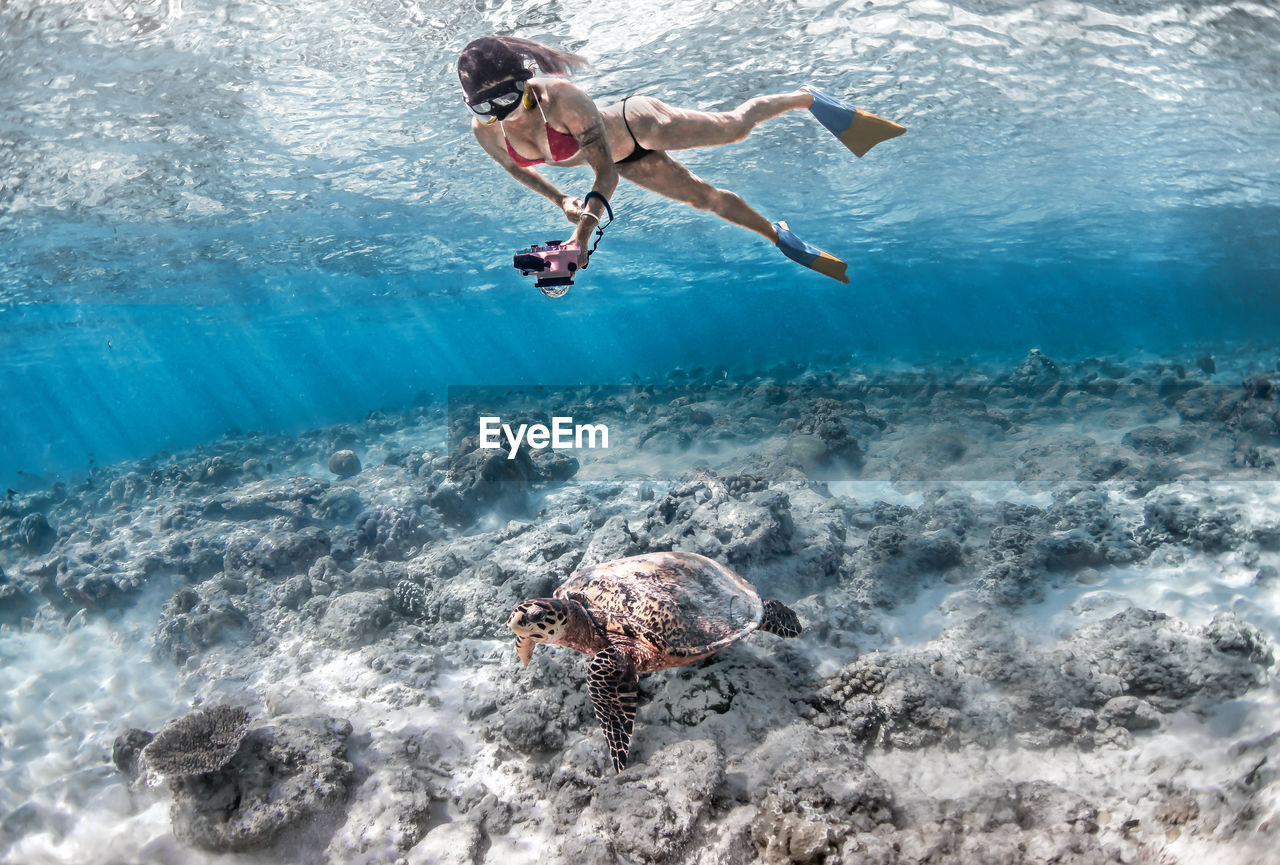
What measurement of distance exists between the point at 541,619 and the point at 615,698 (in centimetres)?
76

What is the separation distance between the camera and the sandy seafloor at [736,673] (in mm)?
3434

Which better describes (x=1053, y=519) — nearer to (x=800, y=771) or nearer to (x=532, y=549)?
(x=800, y=771)

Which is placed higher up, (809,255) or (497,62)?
(497,62)

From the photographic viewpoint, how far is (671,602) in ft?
14.4

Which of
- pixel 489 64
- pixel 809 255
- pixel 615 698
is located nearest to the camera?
pixel 489 64

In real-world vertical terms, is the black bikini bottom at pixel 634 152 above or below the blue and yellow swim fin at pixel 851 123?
below

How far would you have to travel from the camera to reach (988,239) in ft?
92.4

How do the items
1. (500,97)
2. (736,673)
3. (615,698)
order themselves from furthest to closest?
(736,673) → (615,698) → (500,97)

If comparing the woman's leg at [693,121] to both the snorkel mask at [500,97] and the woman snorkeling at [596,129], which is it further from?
the snorkel mask at [500,97]

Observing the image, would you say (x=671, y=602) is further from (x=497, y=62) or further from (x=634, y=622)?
(x=497, y=62)

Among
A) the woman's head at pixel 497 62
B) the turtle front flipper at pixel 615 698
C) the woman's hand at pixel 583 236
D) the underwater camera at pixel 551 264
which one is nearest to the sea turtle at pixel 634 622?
the turtle front flipper at pixel 615 698

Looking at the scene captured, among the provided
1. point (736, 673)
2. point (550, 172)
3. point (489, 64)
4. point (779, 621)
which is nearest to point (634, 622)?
point (736, 673)

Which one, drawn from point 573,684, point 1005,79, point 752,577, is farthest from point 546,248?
point 1005,79

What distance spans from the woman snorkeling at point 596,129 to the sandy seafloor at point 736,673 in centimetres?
346
